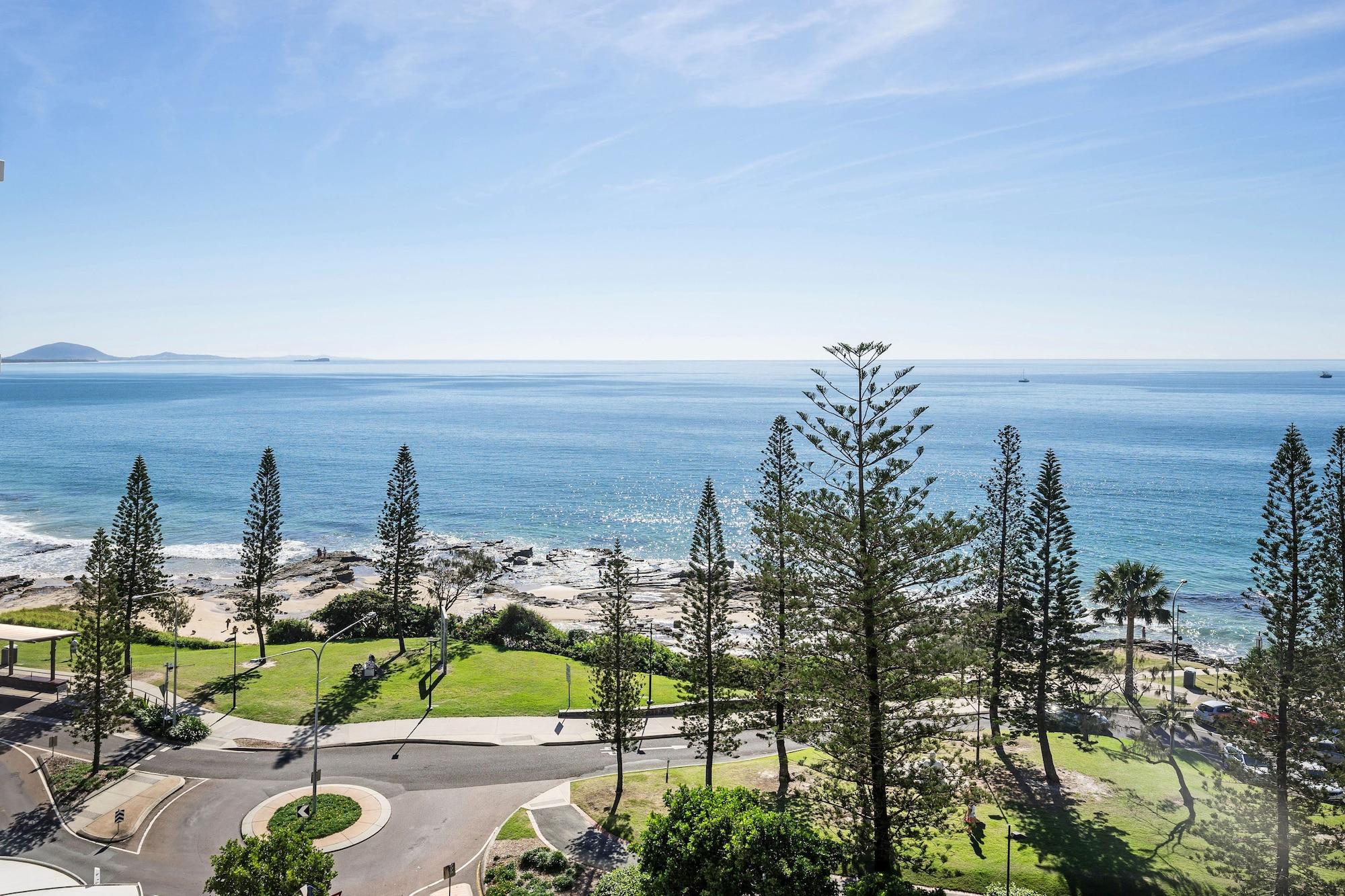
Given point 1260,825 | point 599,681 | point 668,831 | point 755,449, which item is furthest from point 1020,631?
point 755,449

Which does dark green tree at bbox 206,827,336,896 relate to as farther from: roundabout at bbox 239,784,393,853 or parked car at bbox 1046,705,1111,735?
parked car at bbox 1046,705,1111,735

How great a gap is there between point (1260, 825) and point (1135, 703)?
14.3 m

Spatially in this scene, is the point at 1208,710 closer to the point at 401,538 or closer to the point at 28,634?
the point at 401,538

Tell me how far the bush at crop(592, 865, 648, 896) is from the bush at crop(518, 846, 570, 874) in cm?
181

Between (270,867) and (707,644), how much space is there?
1592 centimetres

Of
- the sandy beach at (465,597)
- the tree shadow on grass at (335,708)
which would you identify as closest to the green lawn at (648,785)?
the tree shadow on grass at (335,708)

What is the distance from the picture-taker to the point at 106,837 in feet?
73.8

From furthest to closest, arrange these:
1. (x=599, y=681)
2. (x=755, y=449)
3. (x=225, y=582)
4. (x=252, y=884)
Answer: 1. (x=755, y=449)
2. (x=225, y=582)
3. (x=599, y=681)
4. (x=252, y=884)

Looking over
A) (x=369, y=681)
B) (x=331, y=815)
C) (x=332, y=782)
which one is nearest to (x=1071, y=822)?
(x=331, y=815)

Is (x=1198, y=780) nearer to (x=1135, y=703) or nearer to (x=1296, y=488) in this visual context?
(x=1135, y=703)

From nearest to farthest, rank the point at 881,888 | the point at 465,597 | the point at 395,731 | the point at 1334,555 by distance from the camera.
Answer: the point at 881,888 → the point at 1334,555 → the point at 395,731 → the point at 465,597

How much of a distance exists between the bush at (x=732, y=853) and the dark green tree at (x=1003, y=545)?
16.8 meters

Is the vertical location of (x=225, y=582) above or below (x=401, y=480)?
below

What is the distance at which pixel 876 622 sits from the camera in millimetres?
20109
